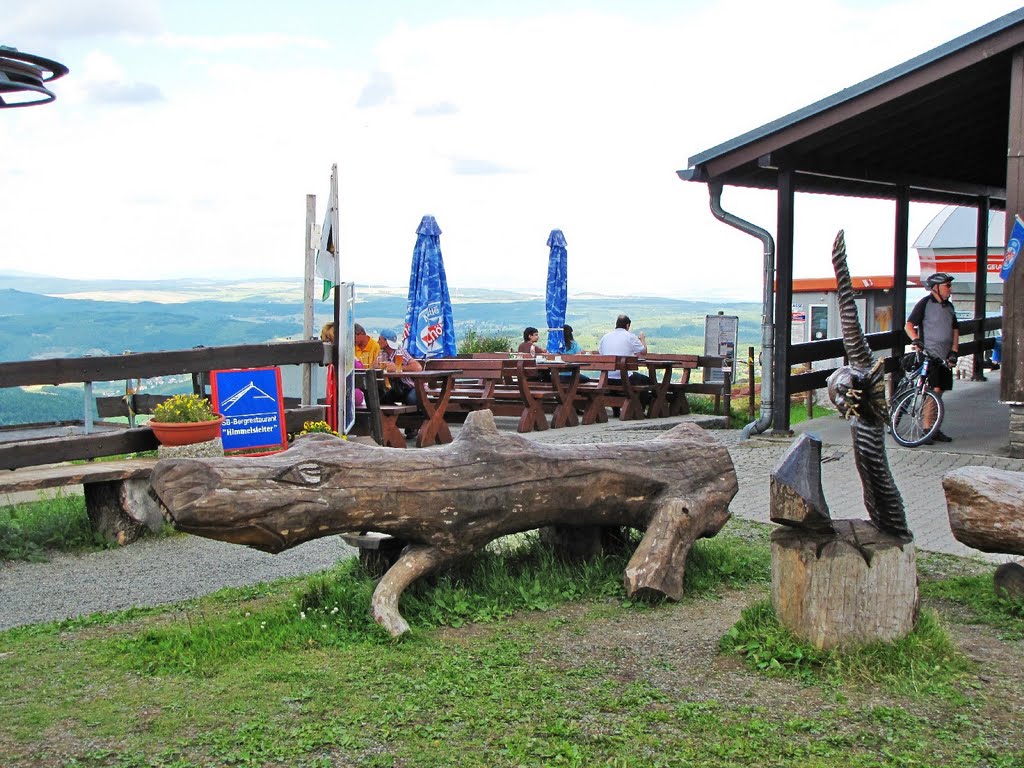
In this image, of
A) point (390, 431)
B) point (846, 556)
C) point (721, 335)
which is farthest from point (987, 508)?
point (721, 335)

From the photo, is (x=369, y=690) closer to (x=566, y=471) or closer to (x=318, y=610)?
(x=318, y=610)

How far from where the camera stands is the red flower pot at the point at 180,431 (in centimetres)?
772

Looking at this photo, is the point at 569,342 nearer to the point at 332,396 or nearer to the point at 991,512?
the point at 332,396

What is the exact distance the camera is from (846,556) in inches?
169

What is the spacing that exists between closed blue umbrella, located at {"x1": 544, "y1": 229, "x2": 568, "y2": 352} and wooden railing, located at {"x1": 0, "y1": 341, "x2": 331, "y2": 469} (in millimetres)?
10112

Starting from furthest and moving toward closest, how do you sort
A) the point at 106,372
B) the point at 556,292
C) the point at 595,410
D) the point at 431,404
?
the point at 556,292 → the point at 595,410 → the point at 431,404 → the point at 106,372

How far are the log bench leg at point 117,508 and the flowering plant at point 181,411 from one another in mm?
573

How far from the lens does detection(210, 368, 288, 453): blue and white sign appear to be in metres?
8.20

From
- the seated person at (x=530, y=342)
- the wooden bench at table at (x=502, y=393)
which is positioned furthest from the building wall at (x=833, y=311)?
the wooden bench at table at (x=502, y=393)

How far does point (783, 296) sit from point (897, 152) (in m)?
3.01

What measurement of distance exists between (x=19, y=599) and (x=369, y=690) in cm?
289

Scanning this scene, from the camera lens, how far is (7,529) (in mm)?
7145

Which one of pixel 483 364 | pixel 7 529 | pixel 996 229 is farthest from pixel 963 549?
pixel 996 229

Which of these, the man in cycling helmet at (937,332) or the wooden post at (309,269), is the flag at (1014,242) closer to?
the man in cycling helmet at (937,332)
